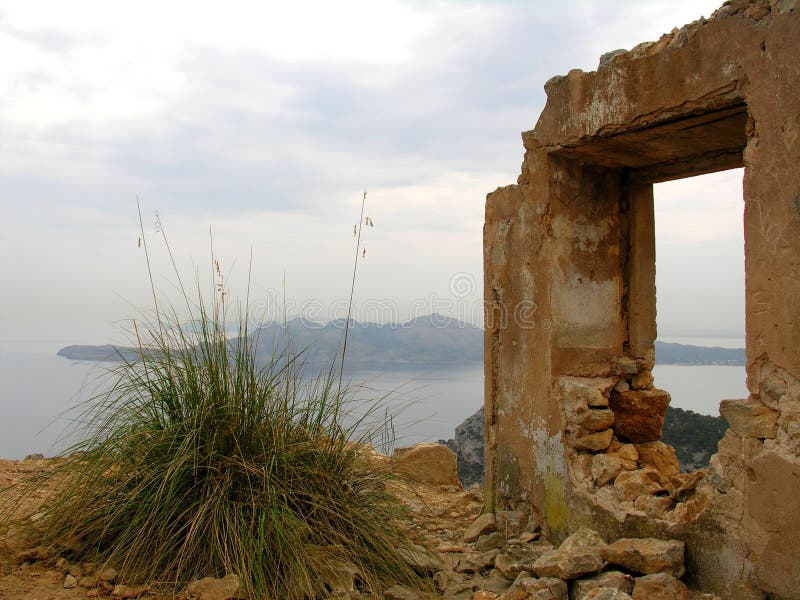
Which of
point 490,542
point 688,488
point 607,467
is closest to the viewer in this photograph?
point 688,488

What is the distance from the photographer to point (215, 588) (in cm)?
272

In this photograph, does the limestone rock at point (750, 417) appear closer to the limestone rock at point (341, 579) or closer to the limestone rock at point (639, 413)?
the limestone rock at point (639, 413)

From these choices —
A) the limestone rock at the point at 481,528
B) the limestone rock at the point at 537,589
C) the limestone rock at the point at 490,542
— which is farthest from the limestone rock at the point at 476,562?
the limestone rock at the point at 537,589

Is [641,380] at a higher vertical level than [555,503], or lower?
higher

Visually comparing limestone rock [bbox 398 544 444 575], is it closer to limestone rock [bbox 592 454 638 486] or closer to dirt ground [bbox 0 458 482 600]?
dirt ground [bbox 0 458 482 600]

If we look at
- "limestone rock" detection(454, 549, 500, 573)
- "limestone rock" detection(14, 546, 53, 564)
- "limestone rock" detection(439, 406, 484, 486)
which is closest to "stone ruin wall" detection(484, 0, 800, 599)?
"limestone rock" detection(454, 549, 500, 573)

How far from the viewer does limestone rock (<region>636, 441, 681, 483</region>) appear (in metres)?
3.72

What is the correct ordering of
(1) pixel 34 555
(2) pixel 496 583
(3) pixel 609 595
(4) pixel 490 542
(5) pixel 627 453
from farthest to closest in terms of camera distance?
(4) pixel 490 542 < (5) pixel 627 453 < (2) pixel 496 583 < (1) pixel 34 555 < (3) pixel 609 595

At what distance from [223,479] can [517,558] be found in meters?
1.41

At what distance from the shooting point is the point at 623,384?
3746mm

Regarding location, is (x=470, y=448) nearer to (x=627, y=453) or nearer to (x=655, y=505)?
(x=627, y=453)

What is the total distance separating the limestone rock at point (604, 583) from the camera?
2.74m

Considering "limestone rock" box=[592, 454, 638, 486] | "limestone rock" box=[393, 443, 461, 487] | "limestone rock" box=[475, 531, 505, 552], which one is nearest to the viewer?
"limestone rock" box=[592, 454, 638, 486]

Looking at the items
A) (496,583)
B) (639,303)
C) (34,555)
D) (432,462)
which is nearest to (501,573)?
(496,583)
